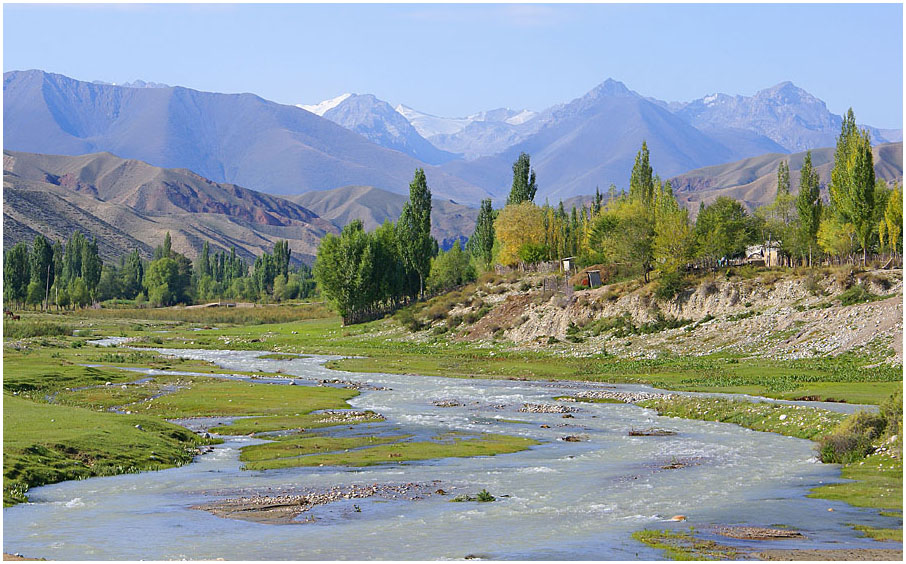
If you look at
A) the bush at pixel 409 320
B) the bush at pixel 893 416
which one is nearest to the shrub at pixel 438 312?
the bush at pixel 409 320

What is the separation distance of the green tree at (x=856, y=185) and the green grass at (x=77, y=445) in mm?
77661

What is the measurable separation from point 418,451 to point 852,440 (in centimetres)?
1817

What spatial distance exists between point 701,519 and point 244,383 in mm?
50785

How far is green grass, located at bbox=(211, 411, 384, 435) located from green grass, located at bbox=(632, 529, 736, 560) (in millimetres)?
27149

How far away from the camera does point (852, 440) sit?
35.5m

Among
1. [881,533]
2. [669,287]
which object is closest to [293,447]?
[881,533]

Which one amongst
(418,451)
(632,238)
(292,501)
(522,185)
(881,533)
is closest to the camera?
(881,533)

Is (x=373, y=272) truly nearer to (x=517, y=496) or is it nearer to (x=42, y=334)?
(x=42, y=334)

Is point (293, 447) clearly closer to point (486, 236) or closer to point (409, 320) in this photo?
point (409, 320)

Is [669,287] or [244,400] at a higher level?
[669,287]

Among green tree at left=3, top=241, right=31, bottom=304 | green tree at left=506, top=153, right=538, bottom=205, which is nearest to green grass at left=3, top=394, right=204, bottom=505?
green tree at left=506, top=153, right=538, bottom=205

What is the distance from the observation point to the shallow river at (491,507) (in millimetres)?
23141

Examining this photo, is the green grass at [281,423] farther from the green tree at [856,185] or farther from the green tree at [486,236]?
the green tree at [486,236]

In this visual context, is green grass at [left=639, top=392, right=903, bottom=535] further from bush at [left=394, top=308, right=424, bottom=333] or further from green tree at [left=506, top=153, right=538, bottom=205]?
green tree at [left=506, top=153, right=538, bottom=205]
